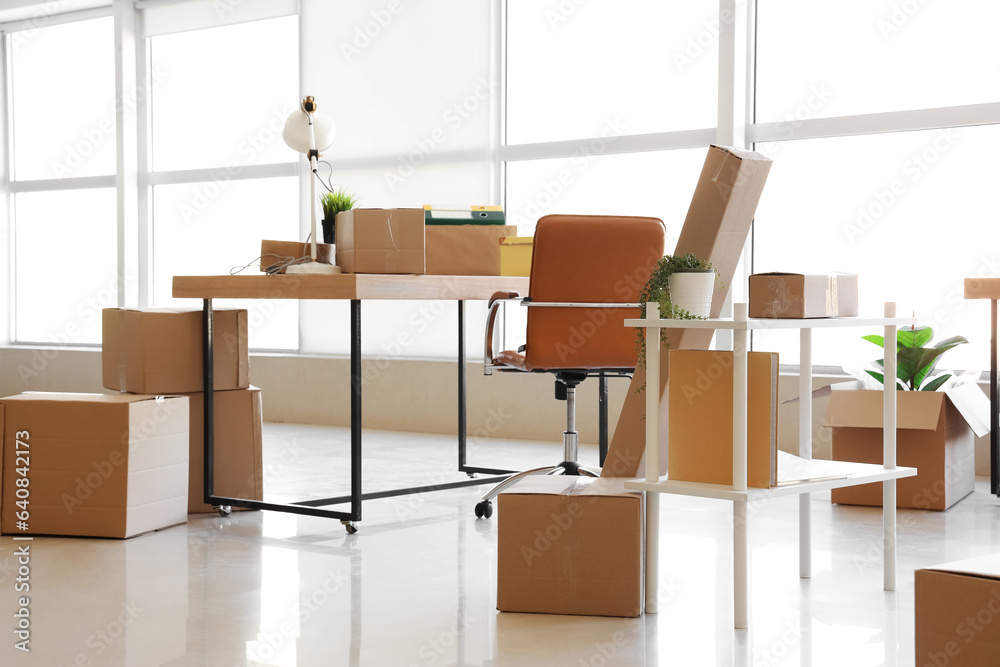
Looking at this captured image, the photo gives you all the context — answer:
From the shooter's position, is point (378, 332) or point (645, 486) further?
point (378, 332)

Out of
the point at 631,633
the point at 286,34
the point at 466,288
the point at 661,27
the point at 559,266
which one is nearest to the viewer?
the point at 631,633

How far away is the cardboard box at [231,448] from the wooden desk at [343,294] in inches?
2.3

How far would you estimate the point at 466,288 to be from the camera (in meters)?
3.34

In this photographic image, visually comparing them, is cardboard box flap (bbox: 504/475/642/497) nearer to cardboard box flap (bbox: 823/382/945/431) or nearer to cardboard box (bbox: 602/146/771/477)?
cardboard box (bbox: 602/146/771/477)

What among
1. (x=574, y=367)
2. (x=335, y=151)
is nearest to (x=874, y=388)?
(x=574, y=367)

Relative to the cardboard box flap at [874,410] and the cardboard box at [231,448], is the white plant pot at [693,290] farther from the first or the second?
the cardboard box at [231,448]

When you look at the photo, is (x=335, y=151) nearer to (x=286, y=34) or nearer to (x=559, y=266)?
(x=286, y=34)

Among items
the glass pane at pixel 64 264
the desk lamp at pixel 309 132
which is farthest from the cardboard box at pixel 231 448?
the glass pane at pixel 64 264

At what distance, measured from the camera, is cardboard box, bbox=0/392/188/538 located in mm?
3051

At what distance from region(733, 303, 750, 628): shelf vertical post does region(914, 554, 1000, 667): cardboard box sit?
0.48 meters

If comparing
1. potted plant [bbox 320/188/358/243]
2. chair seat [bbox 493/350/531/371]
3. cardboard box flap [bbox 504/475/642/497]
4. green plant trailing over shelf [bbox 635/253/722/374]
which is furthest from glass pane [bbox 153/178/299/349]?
green plant trailing over shelf [bbox 635/253/722/374]

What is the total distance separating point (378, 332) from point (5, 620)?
12.7ft

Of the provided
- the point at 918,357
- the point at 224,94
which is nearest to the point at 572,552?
the point at 918,357

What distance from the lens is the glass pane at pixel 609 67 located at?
5199 millimetres
